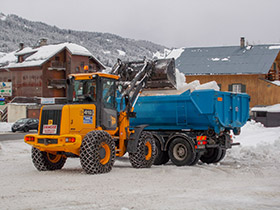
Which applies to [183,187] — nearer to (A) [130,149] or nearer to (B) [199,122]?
(A) [130,149]

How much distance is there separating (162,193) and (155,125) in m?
6.90

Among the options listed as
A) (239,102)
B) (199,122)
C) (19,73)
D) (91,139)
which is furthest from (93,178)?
(19,73)

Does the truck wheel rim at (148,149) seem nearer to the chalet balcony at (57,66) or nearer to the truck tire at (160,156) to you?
the truck tire at (160,156)

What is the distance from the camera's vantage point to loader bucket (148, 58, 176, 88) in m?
15.6

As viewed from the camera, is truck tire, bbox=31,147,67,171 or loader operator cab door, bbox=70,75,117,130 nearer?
loader operator cab door, bbox=70,75,117,130

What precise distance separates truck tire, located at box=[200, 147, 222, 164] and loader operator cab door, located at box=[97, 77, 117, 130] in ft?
15.3

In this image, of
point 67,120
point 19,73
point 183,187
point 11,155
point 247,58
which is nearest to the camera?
point 183,187

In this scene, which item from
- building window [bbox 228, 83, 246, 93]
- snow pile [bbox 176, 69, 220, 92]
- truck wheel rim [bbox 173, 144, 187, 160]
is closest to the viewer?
truck wheel rim [bbox 173, 144, 187, 160]

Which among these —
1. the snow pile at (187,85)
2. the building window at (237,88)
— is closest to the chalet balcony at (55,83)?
the building window at (237,88)

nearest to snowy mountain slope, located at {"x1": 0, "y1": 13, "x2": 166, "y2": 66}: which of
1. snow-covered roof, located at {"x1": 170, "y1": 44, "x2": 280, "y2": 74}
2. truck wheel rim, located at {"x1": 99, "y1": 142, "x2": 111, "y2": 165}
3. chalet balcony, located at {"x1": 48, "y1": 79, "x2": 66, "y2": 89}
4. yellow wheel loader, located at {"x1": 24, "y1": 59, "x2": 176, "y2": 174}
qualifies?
chalet balcony, located at {"x1": 48, "y1": 79, "x2": 66, "y2": 89}

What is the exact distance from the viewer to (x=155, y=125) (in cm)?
1598

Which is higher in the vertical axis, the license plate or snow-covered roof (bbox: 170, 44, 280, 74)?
snow-covered roof (bbox: 170, 44, 280, 74)

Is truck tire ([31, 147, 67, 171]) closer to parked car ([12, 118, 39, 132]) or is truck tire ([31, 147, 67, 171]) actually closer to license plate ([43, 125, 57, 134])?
license plate ([43, 125, 57, 134])

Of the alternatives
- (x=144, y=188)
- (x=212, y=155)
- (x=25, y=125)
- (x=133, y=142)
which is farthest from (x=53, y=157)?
(x=25, y=125)
